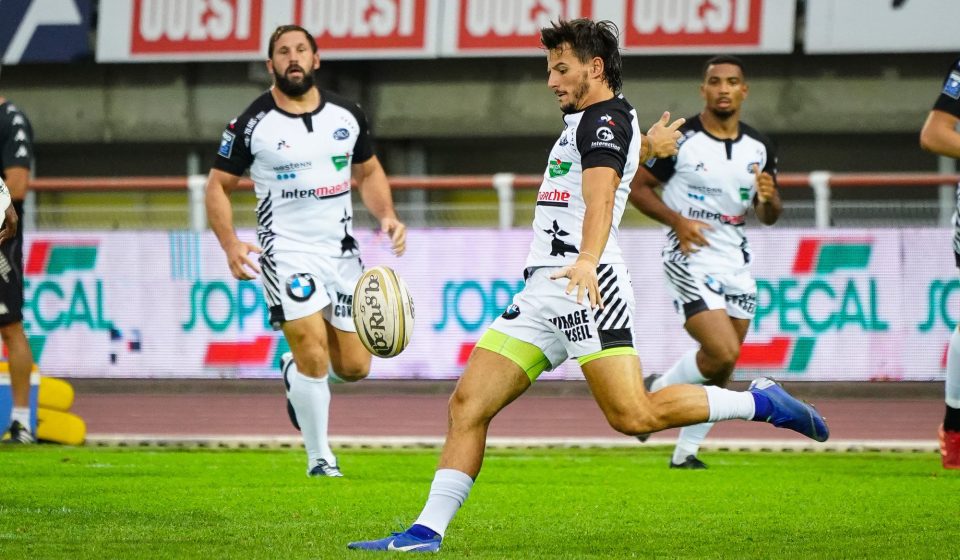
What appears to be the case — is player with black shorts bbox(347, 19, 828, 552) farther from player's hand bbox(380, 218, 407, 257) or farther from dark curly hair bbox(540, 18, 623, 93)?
player's hand bbox(380, 218, 407, 257)

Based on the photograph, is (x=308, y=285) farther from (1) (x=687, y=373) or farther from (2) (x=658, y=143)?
(2) (x=658, y=143)

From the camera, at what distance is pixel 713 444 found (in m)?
11.5

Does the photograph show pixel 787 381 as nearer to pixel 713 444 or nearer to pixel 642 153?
pixel 713 444

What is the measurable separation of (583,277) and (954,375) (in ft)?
13.7

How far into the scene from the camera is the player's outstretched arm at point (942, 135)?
344 inches

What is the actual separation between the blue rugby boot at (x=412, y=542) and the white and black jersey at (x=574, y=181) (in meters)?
1.17

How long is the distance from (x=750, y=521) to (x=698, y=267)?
302cm

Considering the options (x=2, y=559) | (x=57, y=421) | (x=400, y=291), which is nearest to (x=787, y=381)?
(x=57, y=421)

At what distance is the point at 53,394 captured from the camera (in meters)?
11.6

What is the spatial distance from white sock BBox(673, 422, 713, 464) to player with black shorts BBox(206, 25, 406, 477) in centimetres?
198

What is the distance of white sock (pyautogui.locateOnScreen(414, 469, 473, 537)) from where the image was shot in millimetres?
6230

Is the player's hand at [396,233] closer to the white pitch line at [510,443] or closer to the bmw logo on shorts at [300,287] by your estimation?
the bmw logo on shorts at [300,287]

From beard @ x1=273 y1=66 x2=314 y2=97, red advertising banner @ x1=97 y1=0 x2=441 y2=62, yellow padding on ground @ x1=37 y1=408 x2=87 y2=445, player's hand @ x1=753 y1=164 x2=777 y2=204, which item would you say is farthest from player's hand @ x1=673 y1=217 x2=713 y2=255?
red advertising banner @ x1=97 y1=0 x2=441 y2=62

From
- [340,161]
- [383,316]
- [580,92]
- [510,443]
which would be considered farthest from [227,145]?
[580,92]
